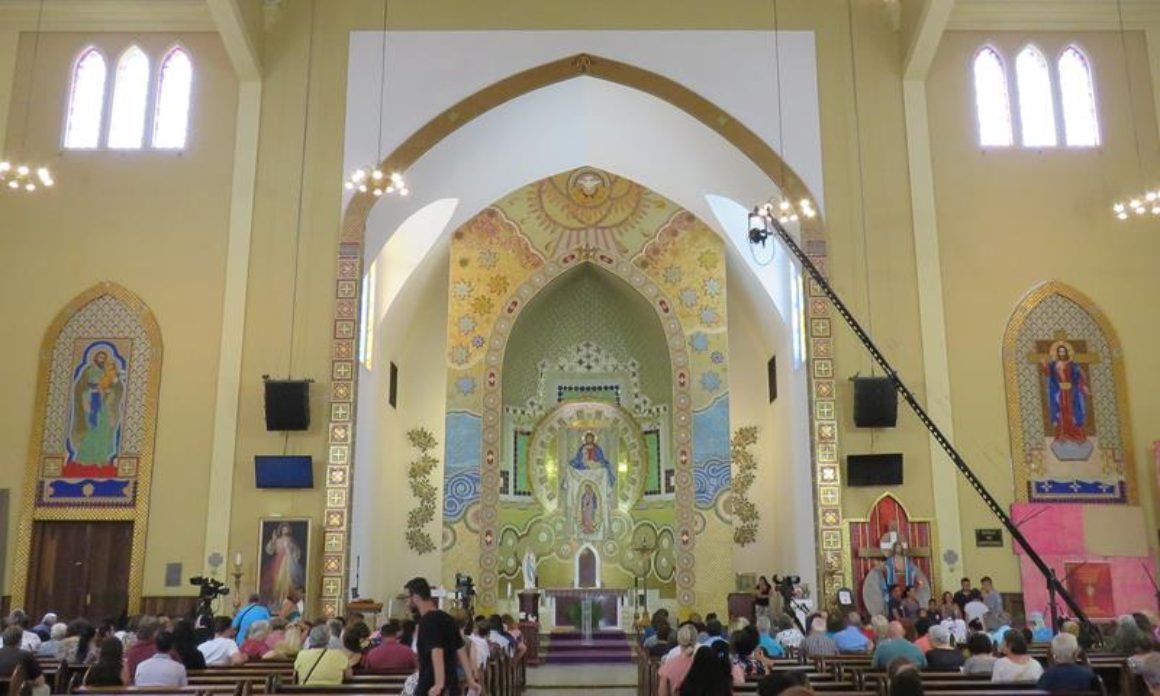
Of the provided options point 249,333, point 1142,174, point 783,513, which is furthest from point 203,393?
point 1142,174

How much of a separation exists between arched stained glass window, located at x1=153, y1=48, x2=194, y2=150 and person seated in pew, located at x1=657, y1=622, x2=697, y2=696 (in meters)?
11.5

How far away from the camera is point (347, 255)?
14.8 meters

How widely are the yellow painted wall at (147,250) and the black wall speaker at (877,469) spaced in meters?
8.81

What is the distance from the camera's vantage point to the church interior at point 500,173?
552 inches

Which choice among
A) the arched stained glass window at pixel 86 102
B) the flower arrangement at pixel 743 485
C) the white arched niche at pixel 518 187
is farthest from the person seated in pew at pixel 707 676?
the flower arrangement at pixel 743 485

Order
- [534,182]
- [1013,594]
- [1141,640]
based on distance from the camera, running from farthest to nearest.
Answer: [534,182], [1013,594], [1141,640]

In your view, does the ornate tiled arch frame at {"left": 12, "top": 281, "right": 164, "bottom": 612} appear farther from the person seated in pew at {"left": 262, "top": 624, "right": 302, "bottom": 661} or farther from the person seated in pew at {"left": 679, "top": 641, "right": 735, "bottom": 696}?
the person seated in pew at {"left": 679, "top": 641, "right": 735, "bottom": 696}

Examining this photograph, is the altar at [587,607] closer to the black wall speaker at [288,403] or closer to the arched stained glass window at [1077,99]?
the black wall speaker at [288,403]

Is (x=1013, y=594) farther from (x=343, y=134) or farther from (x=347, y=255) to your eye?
(x=343, y=134)

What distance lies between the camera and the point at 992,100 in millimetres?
15664

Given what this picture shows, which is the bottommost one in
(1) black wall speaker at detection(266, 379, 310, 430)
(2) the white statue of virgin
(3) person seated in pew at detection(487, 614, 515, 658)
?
(3) person seated in pew at detection(487, 614, 515, 658)

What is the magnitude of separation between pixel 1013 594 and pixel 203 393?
37.0 feet

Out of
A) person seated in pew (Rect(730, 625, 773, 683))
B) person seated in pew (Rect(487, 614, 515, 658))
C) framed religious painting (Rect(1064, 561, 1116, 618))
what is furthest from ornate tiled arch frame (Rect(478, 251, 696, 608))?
person seated in pew (Rect(730, 625, 773, 683))

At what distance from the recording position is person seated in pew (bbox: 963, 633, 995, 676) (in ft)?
23.5
